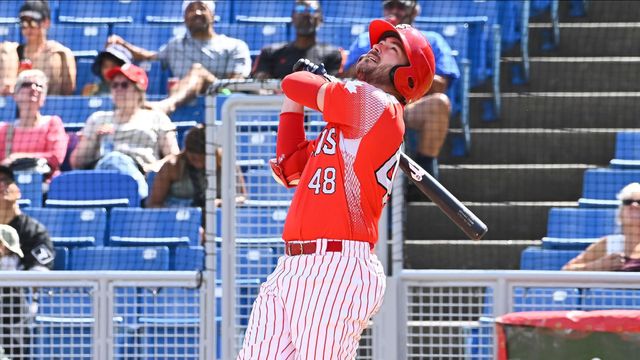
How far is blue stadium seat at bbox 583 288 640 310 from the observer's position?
5391 millimetres

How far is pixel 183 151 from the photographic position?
24.7ft

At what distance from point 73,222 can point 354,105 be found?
13.2 feet

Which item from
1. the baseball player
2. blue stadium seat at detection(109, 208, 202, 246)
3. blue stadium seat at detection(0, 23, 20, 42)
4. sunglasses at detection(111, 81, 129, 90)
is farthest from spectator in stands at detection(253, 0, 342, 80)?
the baseball player

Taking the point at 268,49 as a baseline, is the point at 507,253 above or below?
below

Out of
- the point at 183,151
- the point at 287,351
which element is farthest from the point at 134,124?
the point at 287,351

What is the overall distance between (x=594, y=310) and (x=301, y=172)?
1665 mm

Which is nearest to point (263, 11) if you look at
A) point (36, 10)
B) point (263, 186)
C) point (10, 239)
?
point (36, 10)

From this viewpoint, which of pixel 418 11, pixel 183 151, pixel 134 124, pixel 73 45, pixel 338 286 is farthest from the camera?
pixel 73 45

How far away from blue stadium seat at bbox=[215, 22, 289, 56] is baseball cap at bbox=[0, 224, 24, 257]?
119 inches

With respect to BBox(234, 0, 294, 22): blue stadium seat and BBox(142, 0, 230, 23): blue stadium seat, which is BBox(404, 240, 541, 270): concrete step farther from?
BBox(142, 0, 230, 23): blue stadium seat

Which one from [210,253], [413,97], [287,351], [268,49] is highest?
[268,49]

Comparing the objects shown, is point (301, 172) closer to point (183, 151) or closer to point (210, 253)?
point (210, 253)

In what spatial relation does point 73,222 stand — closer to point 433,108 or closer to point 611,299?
point 433,108

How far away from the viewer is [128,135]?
8.10 metres
